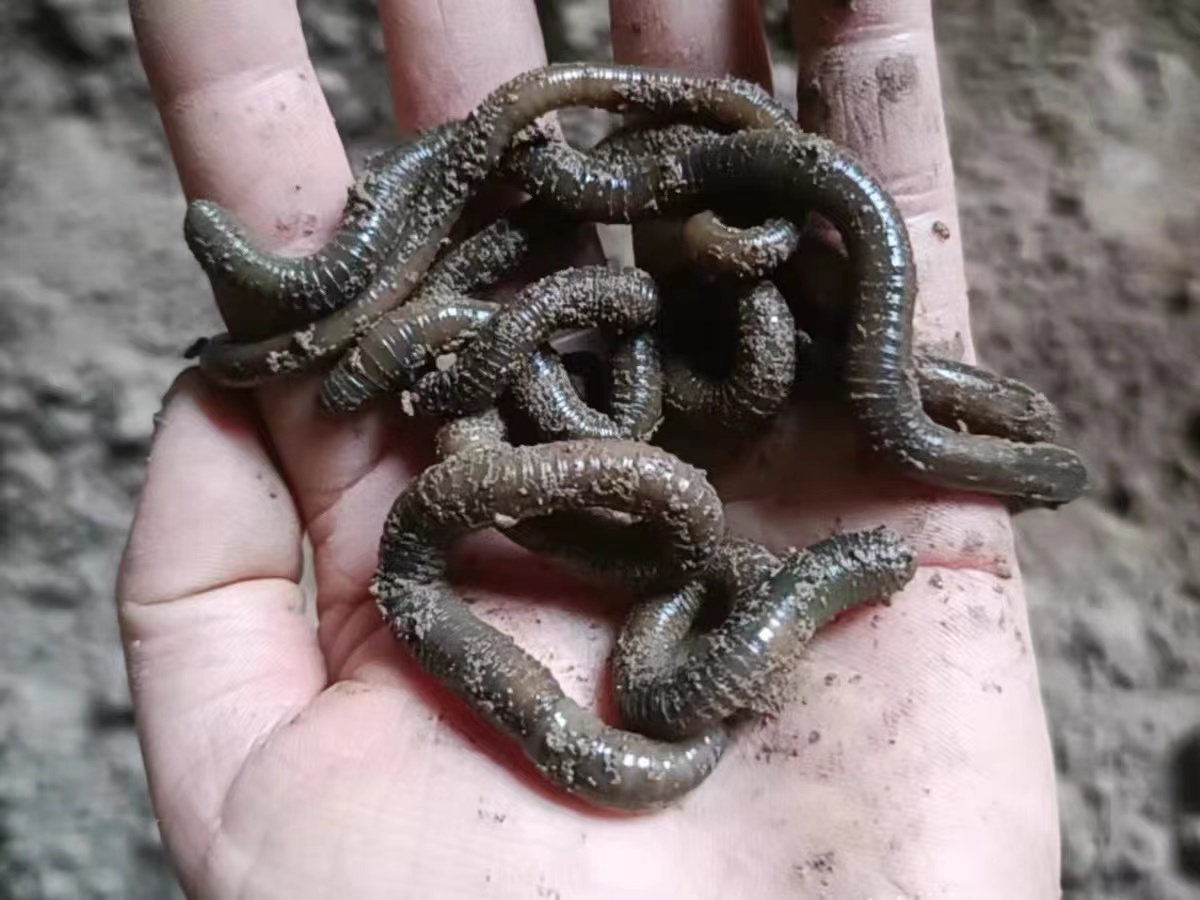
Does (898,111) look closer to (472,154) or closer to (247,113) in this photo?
(472,154)

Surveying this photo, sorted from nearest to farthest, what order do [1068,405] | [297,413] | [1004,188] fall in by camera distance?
[297,413] < [1068,405] < [1004,188]

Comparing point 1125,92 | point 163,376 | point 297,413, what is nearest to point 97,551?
point 163,376

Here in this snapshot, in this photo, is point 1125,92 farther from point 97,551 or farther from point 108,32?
point 97,551

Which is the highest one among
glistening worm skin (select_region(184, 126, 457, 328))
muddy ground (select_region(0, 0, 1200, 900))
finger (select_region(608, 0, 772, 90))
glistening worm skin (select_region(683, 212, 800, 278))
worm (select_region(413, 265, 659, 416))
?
finger (select_region(608, 0, 772, 90))

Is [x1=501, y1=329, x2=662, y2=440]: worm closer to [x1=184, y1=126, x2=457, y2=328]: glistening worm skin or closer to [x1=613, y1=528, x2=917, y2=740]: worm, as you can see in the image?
[x1=613, y1=528, x2=917, y2=740]: worm

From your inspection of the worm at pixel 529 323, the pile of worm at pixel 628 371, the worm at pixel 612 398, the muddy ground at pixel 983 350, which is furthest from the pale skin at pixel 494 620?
the muddy ground at pixel 983 350

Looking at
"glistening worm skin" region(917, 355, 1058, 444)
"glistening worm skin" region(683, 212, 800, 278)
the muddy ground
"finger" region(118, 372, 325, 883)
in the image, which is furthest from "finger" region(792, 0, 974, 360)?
"finger" region(118, 372, 325, 883)

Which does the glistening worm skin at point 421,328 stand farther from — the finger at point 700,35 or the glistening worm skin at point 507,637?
the finger at point 700,35
